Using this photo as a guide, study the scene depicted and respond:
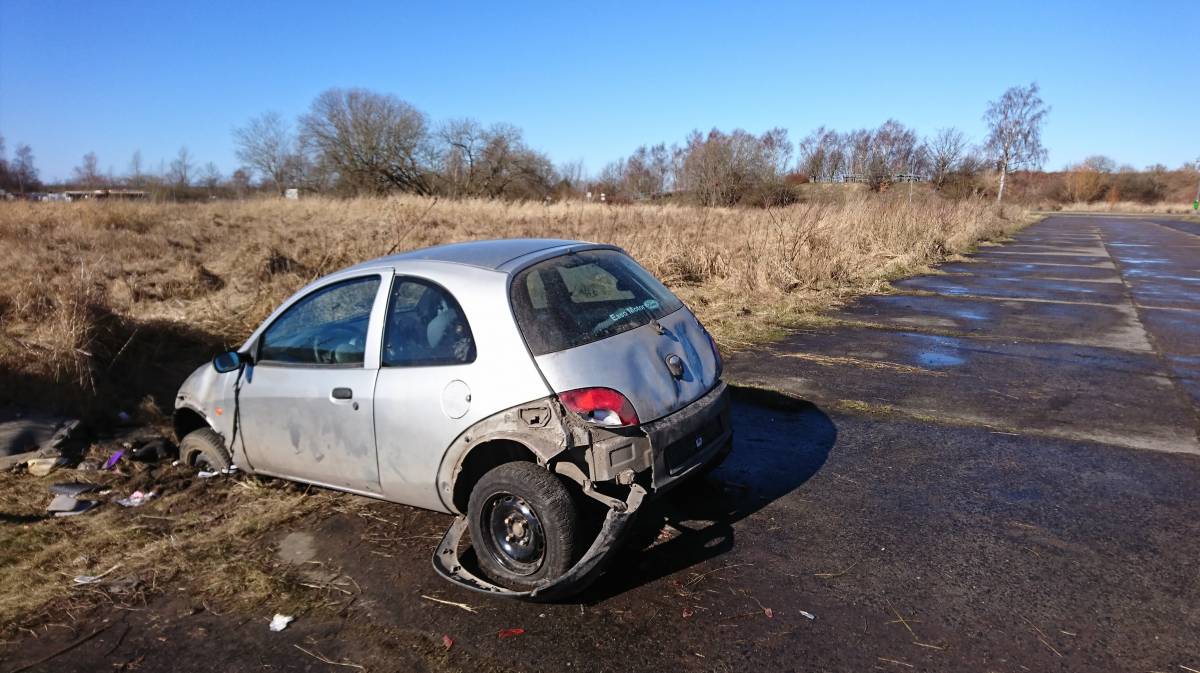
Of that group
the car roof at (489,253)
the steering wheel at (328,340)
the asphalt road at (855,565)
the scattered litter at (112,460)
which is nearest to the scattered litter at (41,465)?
the scattered litter at (112,460)

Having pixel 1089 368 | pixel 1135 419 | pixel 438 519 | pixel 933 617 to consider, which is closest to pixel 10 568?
pixel 438 519

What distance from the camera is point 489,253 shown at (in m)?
4.09

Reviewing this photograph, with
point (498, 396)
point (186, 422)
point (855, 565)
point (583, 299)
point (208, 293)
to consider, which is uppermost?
point (583, 299)

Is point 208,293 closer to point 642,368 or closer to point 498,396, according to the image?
point 498,396

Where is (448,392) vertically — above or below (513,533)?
above

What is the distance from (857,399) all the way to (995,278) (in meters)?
11.2

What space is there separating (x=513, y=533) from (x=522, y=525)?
75 millimetres

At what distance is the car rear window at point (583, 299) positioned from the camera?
11.6 feet

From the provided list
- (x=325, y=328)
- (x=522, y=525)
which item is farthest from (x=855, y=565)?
(x=325, y=328)

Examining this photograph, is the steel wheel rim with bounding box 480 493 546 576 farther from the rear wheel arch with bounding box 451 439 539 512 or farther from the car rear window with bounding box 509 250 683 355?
the car rear window with bounding box 509 250 683 355

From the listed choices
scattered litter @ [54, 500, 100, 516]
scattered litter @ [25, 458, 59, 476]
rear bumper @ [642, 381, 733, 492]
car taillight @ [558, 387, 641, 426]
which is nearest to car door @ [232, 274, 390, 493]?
scattered litter @ [54, 500, 100, 516]

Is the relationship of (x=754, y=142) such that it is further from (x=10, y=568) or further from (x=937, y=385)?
(x=10, y=568)

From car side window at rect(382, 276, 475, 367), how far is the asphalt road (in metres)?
1.09

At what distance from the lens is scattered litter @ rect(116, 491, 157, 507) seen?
4642 millimetres
